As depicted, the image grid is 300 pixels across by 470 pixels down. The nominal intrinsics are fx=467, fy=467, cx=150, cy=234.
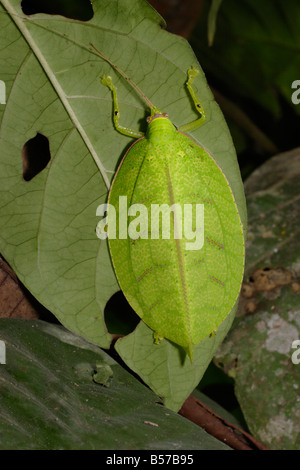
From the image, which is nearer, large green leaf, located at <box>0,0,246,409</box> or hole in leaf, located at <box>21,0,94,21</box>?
large green leaf, located at <box>0,0,246,409</box>

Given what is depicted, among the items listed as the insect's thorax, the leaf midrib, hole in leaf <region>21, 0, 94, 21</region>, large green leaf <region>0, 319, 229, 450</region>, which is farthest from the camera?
hole in leaf <region>21, 0, 94, 21</region>

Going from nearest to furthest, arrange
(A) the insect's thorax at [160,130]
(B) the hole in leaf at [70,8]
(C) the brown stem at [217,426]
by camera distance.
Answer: (A) the insect's thorax at [160,130]
(C) the brown stem at [217,426]
(B) the hole in leaf at [70,8]

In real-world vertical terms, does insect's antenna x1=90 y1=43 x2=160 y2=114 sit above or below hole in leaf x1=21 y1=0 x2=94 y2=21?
below

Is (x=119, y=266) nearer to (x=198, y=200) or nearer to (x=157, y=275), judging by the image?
(x=157, y=275)

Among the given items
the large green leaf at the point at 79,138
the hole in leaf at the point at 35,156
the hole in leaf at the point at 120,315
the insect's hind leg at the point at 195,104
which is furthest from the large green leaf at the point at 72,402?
the insect's hind leg at the point at 195,104

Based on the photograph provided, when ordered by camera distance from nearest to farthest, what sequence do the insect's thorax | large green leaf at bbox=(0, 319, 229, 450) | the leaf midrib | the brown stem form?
large green leaf at bbox=(0, 319, 229, 450) < the leaf midrib < the insect's thorax < the brown stem

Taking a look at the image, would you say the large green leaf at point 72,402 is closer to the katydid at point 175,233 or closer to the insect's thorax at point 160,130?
the katydid at point 175,233

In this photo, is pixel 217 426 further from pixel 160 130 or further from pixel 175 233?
pixel 160 130

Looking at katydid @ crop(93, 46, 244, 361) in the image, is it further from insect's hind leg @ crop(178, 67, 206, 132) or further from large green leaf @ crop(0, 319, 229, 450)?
large green leaf @ crop(0, 319, 229, 450)

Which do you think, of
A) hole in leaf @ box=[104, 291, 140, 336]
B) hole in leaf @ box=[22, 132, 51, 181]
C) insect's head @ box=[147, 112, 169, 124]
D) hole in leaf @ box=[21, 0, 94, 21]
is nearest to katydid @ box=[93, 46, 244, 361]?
insect's head @ box=[147, 112, 169, 124]

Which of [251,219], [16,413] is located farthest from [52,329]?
[251,219]
